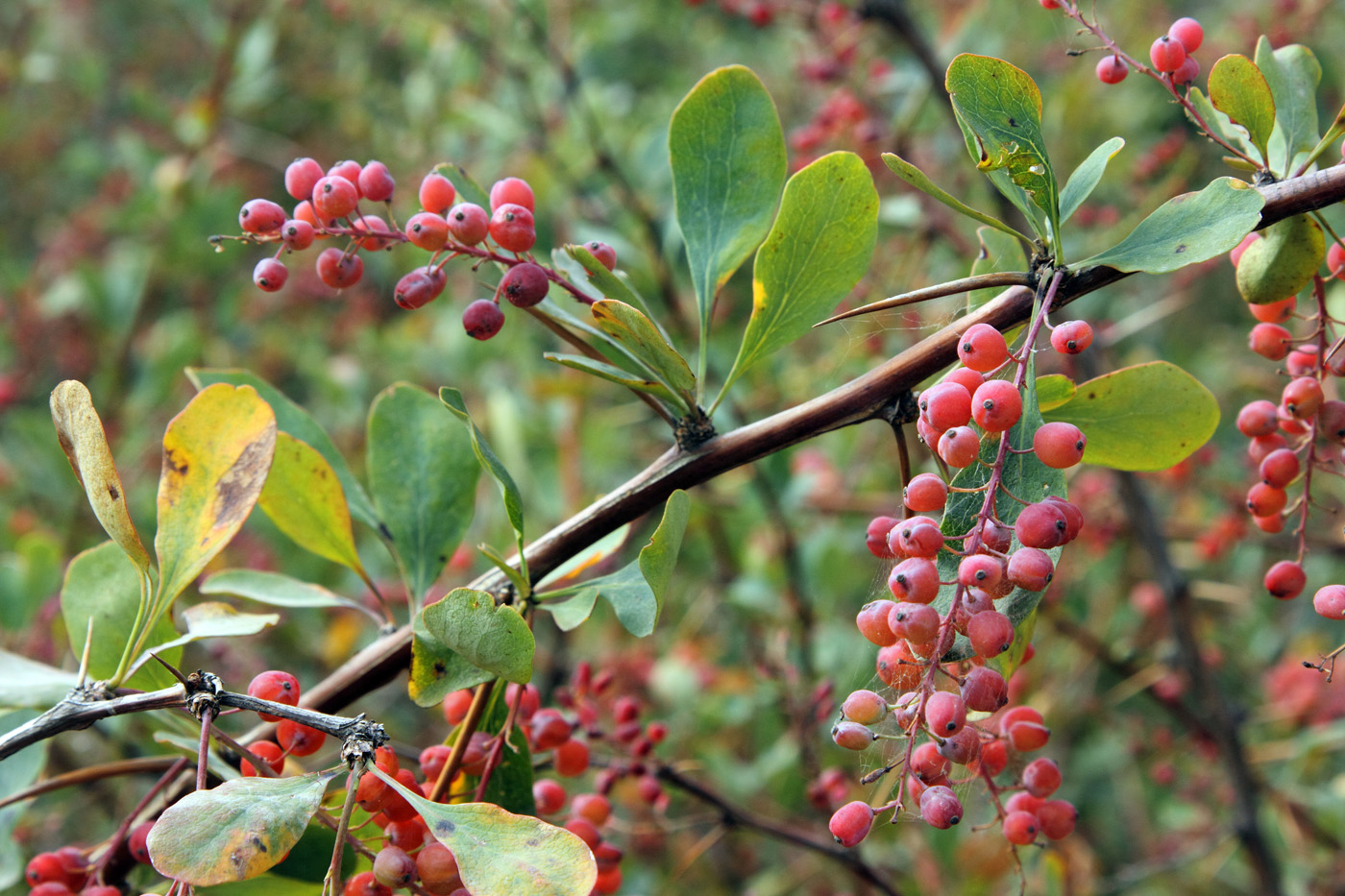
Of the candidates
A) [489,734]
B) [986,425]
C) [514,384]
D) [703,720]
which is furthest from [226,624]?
[514,384]

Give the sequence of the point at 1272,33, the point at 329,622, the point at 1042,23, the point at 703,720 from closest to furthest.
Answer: the point at 703,720
the point at 1272,33
the point at 329,622
the point at 1042,23

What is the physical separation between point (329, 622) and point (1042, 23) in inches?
88.3

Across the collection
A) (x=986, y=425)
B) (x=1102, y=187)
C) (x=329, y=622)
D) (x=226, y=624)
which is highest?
(x=986, y=425)

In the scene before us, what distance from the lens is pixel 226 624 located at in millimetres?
632

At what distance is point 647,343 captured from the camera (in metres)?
0.59

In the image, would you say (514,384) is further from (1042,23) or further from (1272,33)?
(1272,33)

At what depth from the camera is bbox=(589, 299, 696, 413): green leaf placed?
1.86 feet

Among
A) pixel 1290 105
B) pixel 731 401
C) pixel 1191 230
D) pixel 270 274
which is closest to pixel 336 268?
pixel 270 274

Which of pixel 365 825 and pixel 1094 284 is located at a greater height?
pixel 1094 284

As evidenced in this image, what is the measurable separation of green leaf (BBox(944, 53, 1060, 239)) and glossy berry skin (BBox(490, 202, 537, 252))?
264 millimetres

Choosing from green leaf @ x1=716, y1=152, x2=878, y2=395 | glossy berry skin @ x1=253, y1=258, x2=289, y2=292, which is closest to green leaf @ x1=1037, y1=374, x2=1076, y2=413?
green leaf @ x1=716, y1=152, x2=878, y2=395

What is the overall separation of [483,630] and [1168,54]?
55cm

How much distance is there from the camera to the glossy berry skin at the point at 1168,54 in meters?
0.61

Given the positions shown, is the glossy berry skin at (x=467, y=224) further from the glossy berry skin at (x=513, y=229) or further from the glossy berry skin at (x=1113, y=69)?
the glossy berry skin at (x=1113, y=69)
